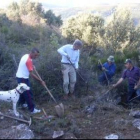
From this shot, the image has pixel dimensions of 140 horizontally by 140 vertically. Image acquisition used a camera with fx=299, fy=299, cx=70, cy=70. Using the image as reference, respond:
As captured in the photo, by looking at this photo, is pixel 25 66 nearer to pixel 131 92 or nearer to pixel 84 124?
pixel 84 124

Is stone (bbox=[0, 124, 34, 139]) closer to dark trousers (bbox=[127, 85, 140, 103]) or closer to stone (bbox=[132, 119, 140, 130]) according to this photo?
stone (bbox=[132, 119, 140, 130])

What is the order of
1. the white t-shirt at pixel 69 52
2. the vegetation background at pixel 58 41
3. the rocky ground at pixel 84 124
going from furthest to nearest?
the vegetation background at pixel 58 41
the white t-shirt at pixel 69 52
the rocky ground at pixel 84 124

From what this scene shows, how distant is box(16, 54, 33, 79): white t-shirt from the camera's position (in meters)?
6.27

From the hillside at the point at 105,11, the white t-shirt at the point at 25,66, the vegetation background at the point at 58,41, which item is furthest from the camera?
the hillside at the point at 105,11

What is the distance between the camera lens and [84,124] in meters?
6.19

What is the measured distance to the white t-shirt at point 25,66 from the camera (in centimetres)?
627

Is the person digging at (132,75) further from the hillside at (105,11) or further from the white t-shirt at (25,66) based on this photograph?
the hillside at (105,11)

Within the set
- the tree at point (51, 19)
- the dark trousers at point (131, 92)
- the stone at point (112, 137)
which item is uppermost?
the stone at point (112, 137)

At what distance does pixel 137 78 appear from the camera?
8148mm

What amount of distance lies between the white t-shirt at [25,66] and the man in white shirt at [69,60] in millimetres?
1417

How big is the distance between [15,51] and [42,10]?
61.2ft

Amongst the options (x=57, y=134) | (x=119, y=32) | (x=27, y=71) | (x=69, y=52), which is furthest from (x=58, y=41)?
(x=57, y=134)

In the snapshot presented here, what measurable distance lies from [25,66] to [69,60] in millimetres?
1611

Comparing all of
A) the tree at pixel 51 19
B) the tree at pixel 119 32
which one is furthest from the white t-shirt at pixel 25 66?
the tree at pixel 51 19
